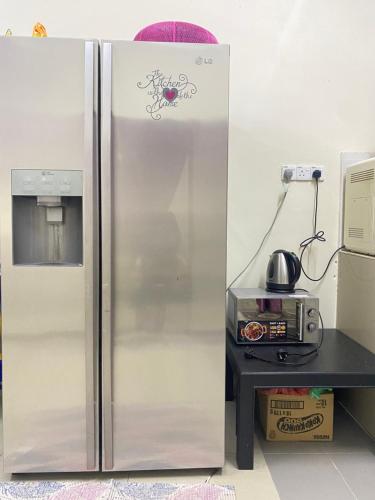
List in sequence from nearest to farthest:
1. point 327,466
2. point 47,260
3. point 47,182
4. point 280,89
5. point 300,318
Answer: point 47,182, point 47,260, point 327,466, point 300,318, point 280,89

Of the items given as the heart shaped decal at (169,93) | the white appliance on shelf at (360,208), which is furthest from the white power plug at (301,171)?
the heart shaped decal at (169,93)

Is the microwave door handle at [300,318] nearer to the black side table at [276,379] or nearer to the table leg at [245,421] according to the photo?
the black side table at [276,379]

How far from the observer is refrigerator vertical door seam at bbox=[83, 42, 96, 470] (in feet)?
4.25

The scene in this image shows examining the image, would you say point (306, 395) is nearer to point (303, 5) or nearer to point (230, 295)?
point (230, 295)

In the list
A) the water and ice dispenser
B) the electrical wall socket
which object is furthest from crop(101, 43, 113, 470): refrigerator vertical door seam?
the electrical wall socket

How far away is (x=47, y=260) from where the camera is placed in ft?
4.73

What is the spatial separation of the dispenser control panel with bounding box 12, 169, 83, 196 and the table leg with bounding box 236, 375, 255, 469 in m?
0.95

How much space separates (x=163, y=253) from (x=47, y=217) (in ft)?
1.51

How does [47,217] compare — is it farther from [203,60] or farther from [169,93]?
[203,60]

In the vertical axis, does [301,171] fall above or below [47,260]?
above

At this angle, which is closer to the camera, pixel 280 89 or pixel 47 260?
pixel 47 260

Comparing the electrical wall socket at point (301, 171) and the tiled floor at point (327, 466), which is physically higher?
the electrical wall socket at point (301, 171)

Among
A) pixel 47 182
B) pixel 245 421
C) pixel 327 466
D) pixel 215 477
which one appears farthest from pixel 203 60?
pixel 327 466

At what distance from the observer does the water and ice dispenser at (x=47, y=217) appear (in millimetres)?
1325
